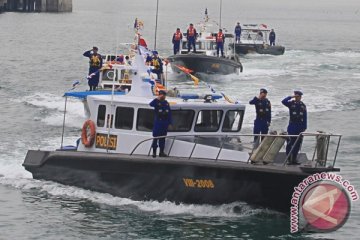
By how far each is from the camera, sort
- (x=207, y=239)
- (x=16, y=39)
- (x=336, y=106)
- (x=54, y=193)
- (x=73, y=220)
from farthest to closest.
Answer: (x=16, y=39) → (x=336, y=106) → (x=54, y=193) → (x=73, y=220) → (x=207, y=239)

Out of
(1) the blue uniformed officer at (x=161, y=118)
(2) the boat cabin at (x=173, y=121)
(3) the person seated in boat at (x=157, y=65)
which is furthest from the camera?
(3) the person seated in boat at (x=157, y=65)

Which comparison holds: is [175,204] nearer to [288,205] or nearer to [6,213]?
[288,205]

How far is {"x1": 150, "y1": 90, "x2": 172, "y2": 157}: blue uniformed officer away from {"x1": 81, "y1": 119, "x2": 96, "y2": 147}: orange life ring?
6.30ft

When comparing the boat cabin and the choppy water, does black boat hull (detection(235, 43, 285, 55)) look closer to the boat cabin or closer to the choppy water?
the choppy water

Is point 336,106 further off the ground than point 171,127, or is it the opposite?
point 171,127

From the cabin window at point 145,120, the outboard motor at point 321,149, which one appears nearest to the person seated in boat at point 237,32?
the cabin window at point 145,120

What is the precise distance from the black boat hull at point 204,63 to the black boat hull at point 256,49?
1471 centimetres

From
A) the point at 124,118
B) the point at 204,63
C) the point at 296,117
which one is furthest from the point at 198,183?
the point at 204,63

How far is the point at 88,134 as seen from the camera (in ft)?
74.2

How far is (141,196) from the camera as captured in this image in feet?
71.9

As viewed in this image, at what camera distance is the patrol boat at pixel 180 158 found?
67.2 feet

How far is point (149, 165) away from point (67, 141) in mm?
9383

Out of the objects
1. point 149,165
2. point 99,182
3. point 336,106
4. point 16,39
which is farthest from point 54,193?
point 16,39

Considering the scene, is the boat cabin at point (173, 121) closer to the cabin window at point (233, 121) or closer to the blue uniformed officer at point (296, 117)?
the cabin window at point (233, 121)
